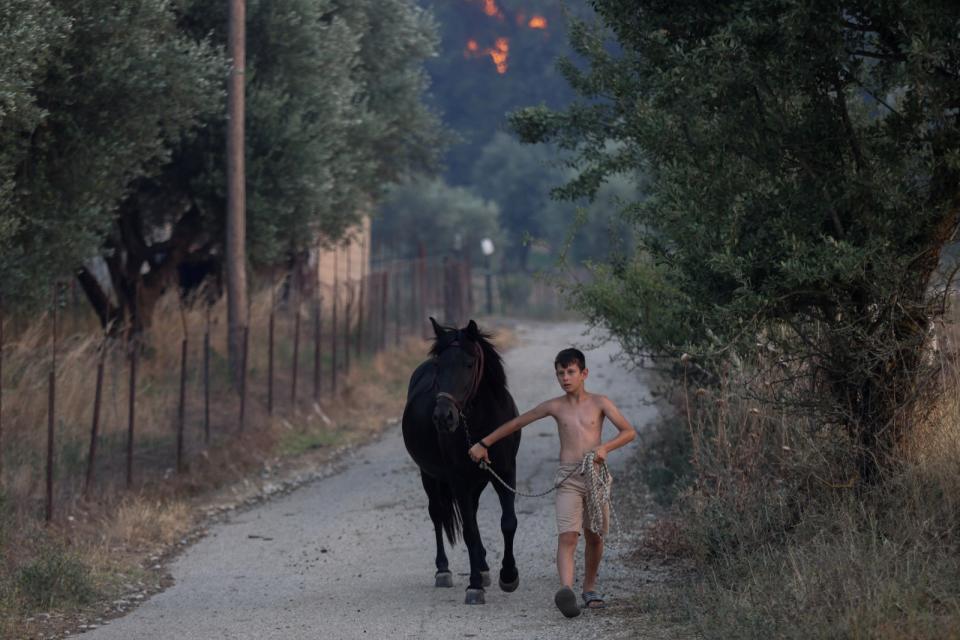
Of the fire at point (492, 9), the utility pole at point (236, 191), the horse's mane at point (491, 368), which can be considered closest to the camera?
the horse's mane at point (491, 368)

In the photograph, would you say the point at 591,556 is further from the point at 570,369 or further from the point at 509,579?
the point at 570,369

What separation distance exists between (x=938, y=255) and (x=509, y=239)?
235 ft

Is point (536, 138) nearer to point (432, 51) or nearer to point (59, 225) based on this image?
point (59, 225)

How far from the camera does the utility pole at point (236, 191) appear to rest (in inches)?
680

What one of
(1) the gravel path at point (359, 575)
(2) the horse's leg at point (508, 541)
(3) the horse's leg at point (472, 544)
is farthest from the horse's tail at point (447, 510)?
(2) the horse's leg at point (508, 541)

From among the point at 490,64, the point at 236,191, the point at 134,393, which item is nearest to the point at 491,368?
the point at 134,393

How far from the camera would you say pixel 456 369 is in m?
8.80

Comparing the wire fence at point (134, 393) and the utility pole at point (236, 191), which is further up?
the utility pole at point (236, 191)

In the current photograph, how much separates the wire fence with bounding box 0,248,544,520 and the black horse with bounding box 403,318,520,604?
3.84 meters

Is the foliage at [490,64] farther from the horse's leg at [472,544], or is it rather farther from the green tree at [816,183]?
the green tree at [816,183]

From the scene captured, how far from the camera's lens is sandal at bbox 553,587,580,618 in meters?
7.89

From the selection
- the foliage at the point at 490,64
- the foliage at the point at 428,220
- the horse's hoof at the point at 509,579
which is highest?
the foliage at the point at 490,64

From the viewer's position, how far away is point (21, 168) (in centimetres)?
1321

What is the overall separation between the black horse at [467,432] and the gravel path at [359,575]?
1.11ft
